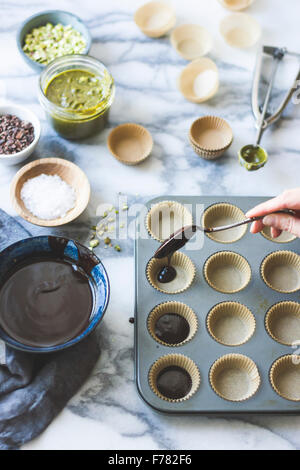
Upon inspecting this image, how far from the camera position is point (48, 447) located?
1.61 metres

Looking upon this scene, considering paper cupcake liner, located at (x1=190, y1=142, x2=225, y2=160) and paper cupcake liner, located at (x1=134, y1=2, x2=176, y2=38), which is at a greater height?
paper cupcake liner, located at (x1=134, y1=2, x2=176, y2=38)

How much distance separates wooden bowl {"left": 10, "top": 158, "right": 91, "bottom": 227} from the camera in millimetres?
1786

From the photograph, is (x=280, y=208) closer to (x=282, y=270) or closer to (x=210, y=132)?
(x=282, y=270)

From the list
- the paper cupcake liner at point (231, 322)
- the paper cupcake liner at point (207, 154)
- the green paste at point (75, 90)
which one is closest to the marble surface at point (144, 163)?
the paper cupcake liner at point (207, 154)

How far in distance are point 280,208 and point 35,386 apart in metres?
0.88

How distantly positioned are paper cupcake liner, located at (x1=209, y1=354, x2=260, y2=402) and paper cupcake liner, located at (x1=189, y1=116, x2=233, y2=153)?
2.47 feet

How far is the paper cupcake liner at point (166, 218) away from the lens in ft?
6.11

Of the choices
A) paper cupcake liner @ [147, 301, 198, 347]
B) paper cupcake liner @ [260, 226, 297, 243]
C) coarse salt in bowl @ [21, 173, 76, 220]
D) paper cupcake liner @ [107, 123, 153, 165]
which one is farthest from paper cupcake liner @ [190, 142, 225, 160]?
paper cupcake liner @ [147, 301, 198, 347]

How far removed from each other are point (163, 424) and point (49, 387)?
1.14ft

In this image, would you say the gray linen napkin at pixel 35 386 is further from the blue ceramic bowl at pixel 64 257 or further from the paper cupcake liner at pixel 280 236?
the paper cupcake liner at pixel 280 236

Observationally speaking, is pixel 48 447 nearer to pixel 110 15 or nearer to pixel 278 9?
pixel 110 15

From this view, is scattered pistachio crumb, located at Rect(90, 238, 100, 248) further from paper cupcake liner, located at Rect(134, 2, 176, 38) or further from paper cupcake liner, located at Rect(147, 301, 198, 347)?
paper cupcake liner, located at Rect(134, 2, 176, 38)

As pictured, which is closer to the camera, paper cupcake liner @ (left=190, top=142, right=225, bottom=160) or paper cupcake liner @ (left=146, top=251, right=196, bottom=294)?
paper cupcake liner @ (left=146, top=251, right=196, bottom=294)

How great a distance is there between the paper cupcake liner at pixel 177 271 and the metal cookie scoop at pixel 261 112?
0.42 metres
